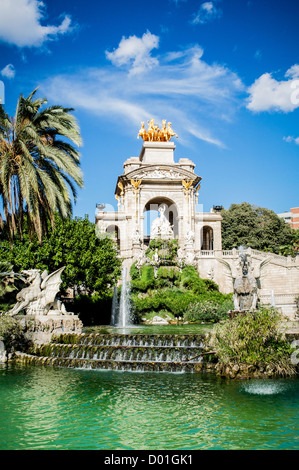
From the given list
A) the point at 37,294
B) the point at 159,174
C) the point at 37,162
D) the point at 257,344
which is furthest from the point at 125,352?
the point at 159,174

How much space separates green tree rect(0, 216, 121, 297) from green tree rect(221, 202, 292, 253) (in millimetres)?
29583

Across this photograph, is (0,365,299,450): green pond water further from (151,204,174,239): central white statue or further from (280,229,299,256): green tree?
(280,229,299,256): green tree

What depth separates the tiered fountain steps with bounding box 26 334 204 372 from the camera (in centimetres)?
1258

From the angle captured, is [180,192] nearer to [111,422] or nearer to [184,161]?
[184,161]

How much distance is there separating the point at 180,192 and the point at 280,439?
4096 centimetres

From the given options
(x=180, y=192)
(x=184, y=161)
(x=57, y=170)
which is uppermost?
(x=184, y=161)

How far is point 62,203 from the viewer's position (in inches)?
703

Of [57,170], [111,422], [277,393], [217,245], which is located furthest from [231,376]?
[217,245]

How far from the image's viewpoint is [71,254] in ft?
79.8

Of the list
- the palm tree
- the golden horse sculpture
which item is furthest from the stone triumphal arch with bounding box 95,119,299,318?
the palm tree

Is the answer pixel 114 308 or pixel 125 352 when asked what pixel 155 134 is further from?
pixel 125 352

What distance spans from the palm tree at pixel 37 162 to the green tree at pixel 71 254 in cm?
408

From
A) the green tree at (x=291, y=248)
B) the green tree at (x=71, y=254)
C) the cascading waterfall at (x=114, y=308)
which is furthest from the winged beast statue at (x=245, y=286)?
the green tree at (x=291, y=248)
